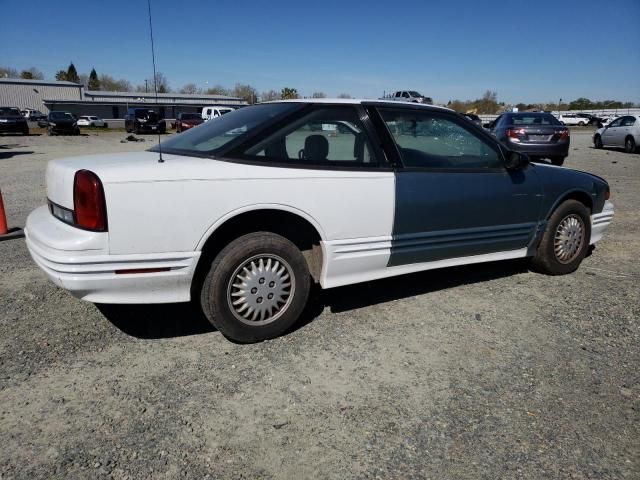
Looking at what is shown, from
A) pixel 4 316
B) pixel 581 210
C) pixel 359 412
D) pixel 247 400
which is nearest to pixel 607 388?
pixel 359 412

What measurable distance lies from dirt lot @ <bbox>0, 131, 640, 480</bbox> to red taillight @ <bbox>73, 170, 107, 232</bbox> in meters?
0.86

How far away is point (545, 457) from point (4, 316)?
3.54 m

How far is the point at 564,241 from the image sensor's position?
4641 millimetres

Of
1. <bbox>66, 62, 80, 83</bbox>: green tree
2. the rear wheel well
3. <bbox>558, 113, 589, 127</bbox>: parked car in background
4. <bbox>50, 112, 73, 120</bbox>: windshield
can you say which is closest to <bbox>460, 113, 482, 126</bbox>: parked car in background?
the rear wheel well

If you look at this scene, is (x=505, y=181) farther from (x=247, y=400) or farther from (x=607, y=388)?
(x=247, y=400)

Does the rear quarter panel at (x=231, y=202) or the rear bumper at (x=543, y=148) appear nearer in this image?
the rear quarter panel at (x=231, y=202)

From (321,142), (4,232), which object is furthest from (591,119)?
(4,232)

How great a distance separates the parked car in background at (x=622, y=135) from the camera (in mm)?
18756

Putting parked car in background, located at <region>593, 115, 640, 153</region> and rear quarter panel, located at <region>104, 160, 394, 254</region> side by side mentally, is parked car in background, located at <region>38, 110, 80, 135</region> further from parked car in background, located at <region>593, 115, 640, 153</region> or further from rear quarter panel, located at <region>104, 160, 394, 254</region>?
rear quarter panel, located at <region>104, 160, 394, 254</region>

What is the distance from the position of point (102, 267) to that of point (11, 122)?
3131 cm

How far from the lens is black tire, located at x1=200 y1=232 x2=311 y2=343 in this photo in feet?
10.2

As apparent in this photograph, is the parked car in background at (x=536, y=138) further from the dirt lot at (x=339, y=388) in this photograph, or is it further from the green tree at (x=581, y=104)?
the green tree at (x=581, y=104)

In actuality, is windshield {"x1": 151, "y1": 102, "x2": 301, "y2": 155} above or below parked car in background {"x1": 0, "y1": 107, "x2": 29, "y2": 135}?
above

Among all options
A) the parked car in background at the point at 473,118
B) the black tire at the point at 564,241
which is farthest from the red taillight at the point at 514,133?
the black tire at the point at 564,241
